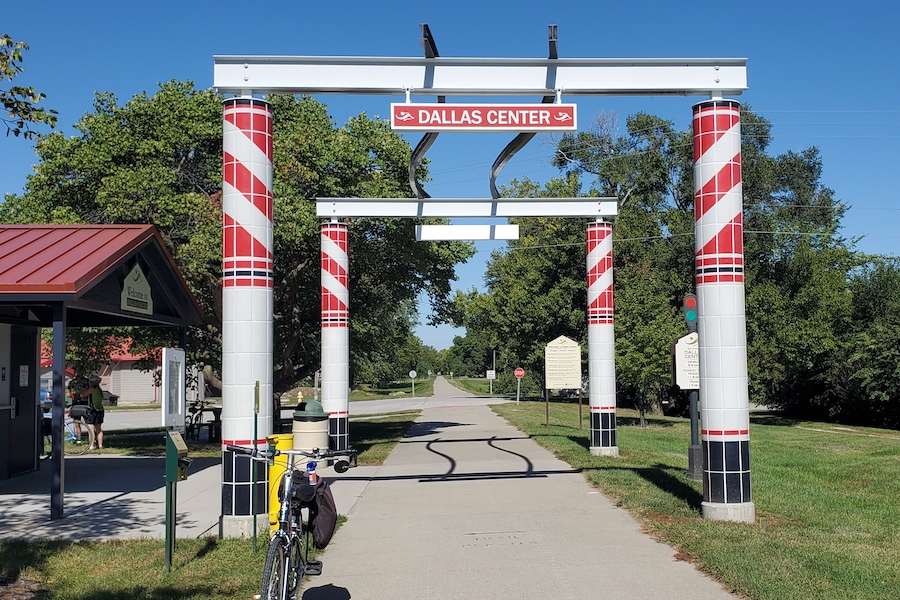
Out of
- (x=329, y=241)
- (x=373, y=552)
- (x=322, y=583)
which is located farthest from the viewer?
(x=329, y=241)

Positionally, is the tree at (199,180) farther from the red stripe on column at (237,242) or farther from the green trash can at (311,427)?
Answer: the red stripe on column at (237,242)

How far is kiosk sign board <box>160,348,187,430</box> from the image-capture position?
770cm

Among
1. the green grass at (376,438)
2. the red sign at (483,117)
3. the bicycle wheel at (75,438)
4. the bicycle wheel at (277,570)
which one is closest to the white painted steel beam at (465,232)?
the red sign at (483,117)

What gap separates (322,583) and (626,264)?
122ft

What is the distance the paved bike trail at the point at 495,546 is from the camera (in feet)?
23.6

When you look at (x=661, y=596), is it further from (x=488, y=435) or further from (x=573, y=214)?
(x=488, y=435)

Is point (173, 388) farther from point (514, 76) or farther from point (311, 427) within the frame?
point (311, 427)

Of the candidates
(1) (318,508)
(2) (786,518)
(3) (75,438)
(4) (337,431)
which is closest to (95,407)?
(3) (75,438)

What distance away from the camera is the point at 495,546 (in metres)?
8.98

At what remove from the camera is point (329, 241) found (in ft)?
57.0

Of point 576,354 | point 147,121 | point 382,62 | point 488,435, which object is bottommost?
point 488,435

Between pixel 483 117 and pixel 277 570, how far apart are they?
5879 millimetres

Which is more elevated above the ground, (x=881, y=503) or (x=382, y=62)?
(x=382, y=62)

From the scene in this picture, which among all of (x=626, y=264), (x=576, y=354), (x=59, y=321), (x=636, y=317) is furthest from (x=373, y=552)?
(x=626, y=264)
